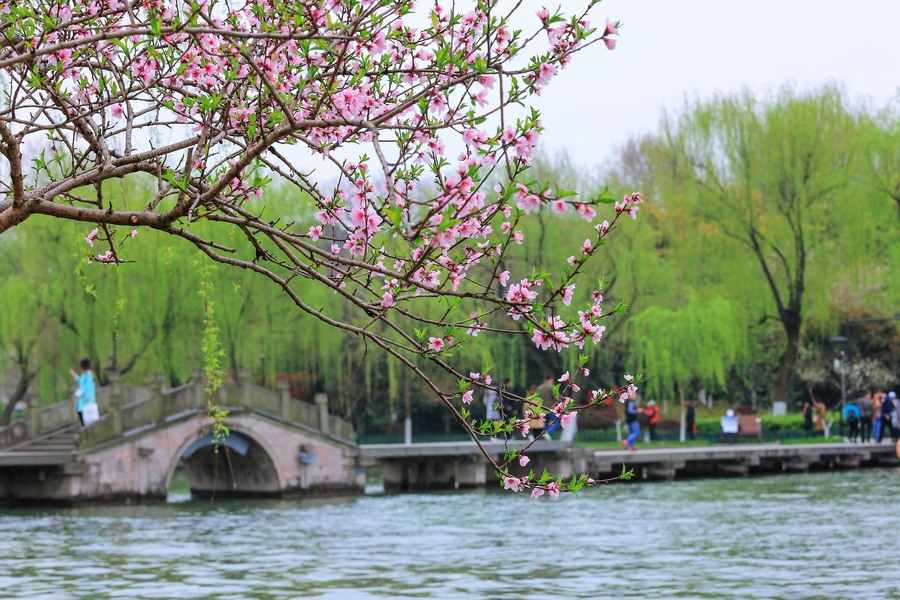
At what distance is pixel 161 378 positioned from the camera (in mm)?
34906

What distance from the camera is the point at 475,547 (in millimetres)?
24172

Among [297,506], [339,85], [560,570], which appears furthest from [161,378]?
[339,85]

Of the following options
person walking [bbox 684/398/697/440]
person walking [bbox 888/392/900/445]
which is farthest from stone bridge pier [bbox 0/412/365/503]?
person walking [bbox 888/392/900/445]

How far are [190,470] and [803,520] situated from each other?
17519 mm

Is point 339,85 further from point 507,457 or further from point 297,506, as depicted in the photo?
point 297,506

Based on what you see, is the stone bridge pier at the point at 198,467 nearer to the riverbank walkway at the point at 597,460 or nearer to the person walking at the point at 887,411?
the riverbank walkway at the point at 597,460

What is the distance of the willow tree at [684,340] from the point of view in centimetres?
4338

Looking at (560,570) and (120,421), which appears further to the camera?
(120,421)

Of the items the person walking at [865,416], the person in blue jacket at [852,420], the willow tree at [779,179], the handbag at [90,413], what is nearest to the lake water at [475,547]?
the handbag at [90,413]

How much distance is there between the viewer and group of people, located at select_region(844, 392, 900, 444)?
1742 inches

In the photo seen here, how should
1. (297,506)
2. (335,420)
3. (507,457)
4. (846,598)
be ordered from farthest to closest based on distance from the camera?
(335,420) < (297,506) < (846,598) < (507,457)

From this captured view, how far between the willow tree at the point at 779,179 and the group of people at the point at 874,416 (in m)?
2.34

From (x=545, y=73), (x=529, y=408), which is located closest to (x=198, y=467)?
(x=529, y=408)

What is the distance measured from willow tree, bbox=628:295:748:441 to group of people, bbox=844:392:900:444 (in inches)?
150
